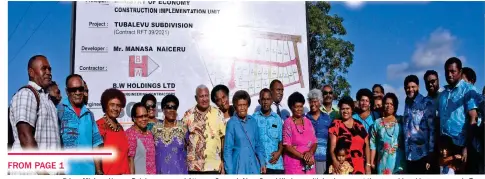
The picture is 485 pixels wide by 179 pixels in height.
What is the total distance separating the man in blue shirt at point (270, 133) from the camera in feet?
20.6

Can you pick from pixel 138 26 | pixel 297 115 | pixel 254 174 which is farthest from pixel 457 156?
pixel 138 26

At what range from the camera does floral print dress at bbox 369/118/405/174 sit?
6.35 meters

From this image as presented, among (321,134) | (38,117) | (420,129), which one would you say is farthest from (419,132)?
(38,117)

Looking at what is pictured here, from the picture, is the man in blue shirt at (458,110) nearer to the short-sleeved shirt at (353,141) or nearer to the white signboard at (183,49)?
the short-sleeved shirt at (353,141)

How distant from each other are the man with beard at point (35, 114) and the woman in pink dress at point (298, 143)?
2.31 meters

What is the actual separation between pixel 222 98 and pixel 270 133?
644 mm

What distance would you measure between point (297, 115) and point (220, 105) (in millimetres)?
839

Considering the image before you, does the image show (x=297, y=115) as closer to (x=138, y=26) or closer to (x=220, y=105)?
(x=220, y=105)

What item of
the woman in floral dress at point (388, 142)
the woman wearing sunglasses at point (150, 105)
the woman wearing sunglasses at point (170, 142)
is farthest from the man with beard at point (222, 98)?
the woman in floral dress at point (388, 142)

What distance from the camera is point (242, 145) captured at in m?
6.10

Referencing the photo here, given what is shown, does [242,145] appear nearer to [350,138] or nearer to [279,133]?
[279,133]

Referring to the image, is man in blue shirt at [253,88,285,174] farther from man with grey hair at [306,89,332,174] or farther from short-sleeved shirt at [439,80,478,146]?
short-sleeved shirt at [439,80,478,146]

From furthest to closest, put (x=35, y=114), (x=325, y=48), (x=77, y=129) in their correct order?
(x=325, y=48)
(x=77, y=129)
(x=35, y=114)

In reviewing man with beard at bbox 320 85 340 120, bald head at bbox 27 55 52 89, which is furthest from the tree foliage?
bald head at bbox 27 55 52 89
